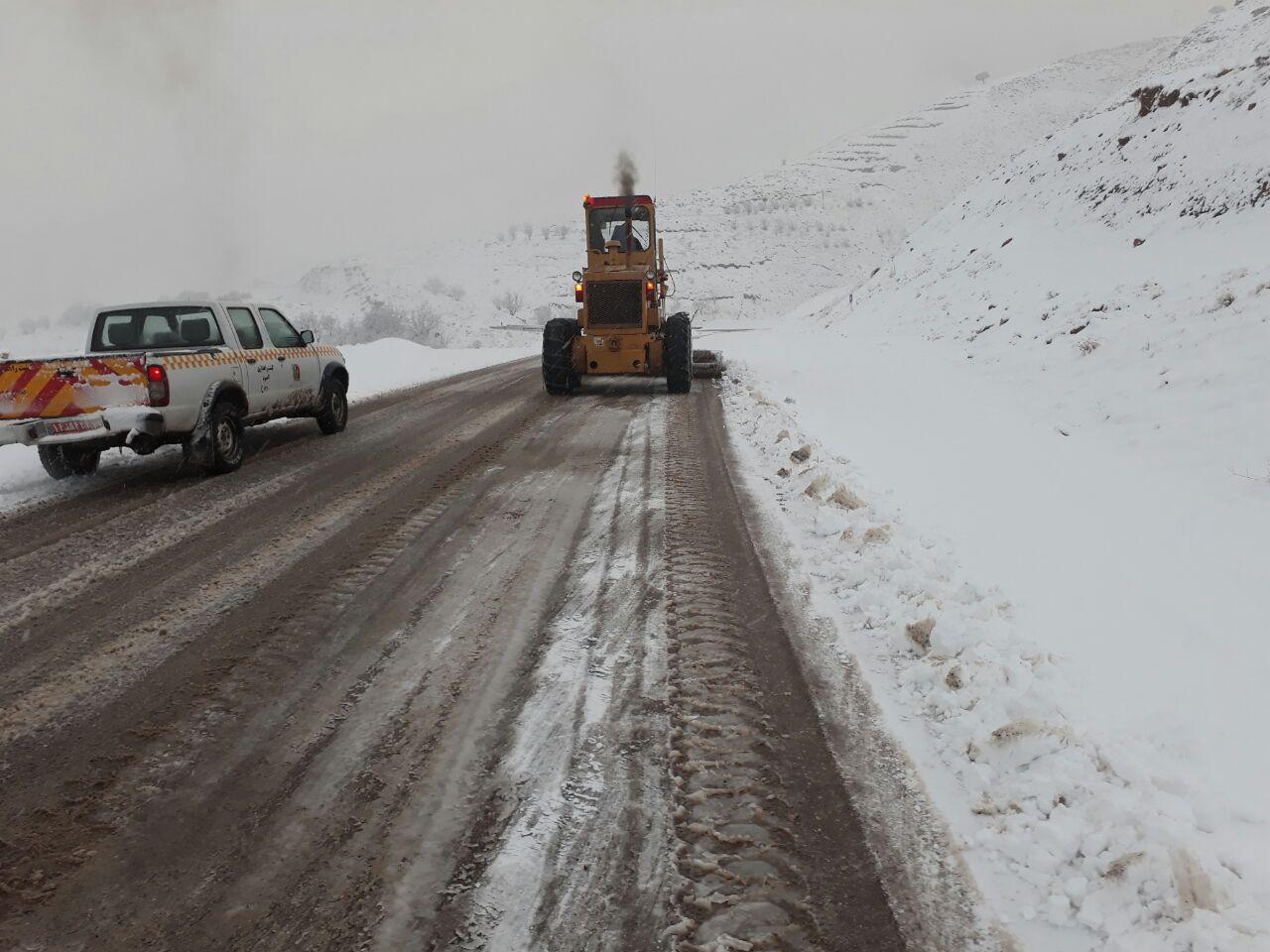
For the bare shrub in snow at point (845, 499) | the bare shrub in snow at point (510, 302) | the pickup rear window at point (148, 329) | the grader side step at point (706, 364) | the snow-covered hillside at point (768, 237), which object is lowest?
the bare shrub in snow at point (845, 499)

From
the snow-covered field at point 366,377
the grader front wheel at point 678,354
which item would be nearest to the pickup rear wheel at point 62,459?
the snow-covered field at point 366,377

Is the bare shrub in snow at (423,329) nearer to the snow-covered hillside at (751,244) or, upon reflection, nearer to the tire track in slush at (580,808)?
the snow-covered hillside at (751,244)

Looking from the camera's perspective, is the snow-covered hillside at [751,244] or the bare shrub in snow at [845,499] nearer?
the bare shrub in snow at [845,499]

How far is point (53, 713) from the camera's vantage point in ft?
10.2

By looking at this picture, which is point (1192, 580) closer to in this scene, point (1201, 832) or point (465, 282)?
point (1201, 832)

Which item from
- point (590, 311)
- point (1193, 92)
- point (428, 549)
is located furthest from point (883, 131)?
point (428, 549)

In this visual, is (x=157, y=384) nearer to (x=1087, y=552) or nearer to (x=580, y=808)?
(x=580, y=808)

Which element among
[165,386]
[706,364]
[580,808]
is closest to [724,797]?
[580,808]

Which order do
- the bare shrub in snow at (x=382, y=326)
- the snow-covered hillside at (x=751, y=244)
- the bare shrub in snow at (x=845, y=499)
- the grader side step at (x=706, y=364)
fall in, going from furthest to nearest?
the snow-covered hillside at (x=751, y=244) < the bare shrub in snow at (x=382, y=326) < the grader side step at (x=706, y=364) < the bare shrub in snow at (x=845, y=499)

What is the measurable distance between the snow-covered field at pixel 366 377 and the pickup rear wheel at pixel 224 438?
4.02 ft

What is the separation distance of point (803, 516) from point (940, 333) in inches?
514

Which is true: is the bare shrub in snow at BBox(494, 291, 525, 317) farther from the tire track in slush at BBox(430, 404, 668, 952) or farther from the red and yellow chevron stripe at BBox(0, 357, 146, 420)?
the tire track in slush at BBox(430, 404, 668, 952)

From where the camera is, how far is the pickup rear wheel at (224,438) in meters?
7.29

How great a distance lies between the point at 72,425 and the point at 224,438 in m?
1.26
